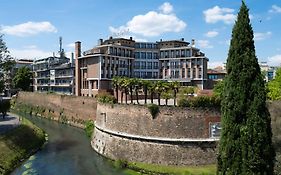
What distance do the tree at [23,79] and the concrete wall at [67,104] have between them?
17.9m

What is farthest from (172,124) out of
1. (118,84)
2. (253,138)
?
(253,138)

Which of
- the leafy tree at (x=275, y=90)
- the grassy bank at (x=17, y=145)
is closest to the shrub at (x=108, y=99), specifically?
the grassy bank at (x=17, y=145)

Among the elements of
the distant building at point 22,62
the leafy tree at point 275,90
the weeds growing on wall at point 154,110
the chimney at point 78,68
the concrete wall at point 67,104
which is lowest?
the concrete wall at point 67,104

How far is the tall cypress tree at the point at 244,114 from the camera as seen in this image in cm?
1984

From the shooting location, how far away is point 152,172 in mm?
33531

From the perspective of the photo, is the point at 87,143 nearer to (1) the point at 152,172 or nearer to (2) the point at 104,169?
(2) the point at 104,169

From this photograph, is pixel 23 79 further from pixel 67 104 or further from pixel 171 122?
pixel 171 122

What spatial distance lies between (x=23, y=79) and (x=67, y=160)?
246 ft

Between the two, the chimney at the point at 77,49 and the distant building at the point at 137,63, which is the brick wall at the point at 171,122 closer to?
the distant building at the point at 137,63

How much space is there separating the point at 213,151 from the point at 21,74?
84393 mm

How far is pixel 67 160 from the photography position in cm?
3872

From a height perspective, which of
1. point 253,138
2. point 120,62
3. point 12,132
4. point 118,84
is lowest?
point 12,132

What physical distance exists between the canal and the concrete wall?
953cm

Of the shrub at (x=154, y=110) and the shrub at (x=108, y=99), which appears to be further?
the shrub at (x=108, y=99)
